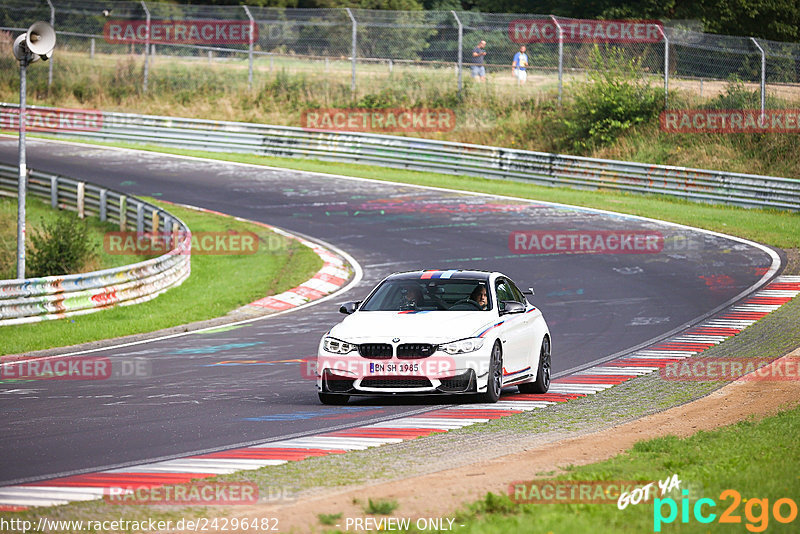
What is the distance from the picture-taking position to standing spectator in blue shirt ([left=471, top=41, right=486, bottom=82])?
134 feet

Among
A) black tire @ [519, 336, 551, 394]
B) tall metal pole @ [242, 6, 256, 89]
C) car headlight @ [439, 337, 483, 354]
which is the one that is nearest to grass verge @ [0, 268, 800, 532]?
black tire @ [519, 336, 551, 394]

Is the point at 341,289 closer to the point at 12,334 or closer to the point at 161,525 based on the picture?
the point at 12,334

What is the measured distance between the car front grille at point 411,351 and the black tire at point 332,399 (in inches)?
34.2

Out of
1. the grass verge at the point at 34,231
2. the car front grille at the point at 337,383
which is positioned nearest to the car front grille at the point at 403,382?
the car front grille at the point at 337,383

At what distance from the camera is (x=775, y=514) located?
6.18 meters

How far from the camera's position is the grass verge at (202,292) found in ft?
60.8

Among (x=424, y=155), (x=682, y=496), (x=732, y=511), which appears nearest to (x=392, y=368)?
(x=682, y=496)

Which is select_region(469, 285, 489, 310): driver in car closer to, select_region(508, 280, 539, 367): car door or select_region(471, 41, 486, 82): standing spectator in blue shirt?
select_region(508, 280, 539, 367): car door

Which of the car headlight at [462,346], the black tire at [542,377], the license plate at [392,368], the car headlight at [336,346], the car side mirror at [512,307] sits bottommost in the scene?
the black tire at [542,377]

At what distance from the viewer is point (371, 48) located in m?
42.6

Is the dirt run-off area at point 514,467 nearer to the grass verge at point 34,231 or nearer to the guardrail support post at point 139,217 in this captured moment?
the grass verge at point 34,231

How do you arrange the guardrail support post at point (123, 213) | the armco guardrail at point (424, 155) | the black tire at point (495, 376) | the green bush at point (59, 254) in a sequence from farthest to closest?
the armco guardrail at point (424, 155) < the guardrail support post at point (123, 213) < the green bush at point (59, 254) < the black tire at point (495, 376)

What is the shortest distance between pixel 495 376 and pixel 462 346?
70 cm

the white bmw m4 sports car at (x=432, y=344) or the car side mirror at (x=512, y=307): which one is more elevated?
the car side mirror at (x=512, y=307)
